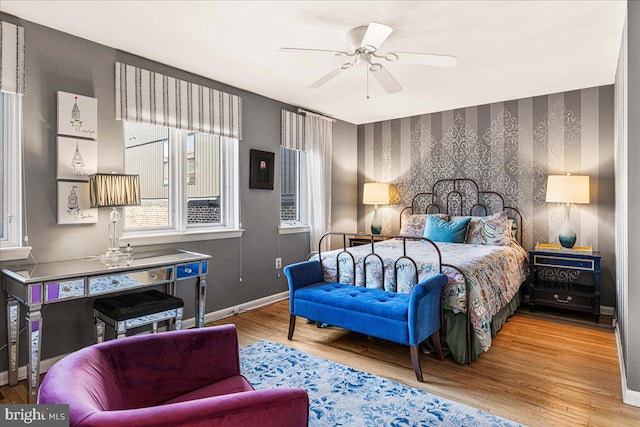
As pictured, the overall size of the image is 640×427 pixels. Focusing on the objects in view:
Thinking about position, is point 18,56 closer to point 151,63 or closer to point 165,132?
point 151,63

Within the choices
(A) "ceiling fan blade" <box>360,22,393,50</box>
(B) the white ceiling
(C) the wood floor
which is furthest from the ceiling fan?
(C) the wood floor

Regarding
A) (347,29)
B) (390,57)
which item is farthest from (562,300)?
(347,29)

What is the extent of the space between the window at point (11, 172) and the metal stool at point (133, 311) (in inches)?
26.0

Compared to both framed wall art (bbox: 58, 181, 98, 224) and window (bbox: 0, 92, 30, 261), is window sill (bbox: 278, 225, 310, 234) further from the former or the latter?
window (bbox: 0, 92, 30, 261)

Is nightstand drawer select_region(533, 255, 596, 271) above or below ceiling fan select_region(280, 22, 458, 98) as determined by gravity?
below

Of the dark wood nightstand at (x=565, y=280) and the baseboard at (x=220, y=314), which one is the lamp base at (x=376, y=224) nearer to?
the baseboard at (x=220, y=314)

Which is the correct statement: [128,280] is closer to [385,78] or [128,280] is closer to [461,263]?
[385,78]

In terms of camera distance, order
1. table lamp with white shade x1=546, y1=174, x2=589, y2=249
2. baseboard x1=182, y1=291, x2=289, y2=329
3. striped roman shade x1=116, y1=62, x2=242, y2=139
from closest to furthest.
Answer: striped roman shade x1=116, y1=62, x2=242, y2=139
baseboard x1=182, y1=291, x2=289, y2=329
table lamp with white shade x1=546, y1=174, x2=589, y2=249

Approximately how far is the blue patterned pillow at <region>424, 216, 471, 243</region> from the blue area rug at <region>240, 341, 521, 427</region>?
87.4 inches

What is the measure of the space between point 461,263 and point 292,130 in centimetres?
269

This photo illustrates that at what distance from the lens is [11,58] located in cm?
250

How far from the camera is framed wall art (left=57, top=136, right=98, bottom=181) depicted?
2.73m

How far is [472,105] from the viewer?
4.80 metres

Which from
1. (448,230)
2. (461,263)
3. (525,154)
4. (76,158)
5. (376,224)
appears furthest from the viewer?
(376,224)
